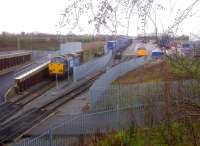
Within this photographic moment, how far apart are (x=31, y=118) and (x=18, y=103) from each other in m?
4.47

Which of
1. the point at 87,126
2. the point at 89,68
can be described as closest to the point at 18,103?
the point at 87,126

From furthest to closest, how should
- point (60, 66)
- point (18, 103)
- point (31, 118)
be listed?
point (60, 66)
point (18, 103)
point (31, 118)

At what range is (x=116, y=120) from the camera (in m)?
16.6

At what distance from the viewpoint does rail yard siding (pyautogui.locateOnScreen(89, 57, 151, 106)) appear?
23219 millimetres

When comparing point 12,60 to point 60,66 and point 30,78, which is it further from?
point 30,78

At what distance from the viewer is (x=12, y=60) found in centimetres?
4419

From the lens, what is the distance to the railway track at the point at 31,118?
20.3 meters

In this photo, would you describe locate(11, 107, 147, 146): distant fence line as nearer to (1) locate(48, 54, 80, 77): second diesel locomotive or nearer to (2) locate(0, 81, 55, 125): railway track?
(2) locate(0, 81, 55, 125): railway track

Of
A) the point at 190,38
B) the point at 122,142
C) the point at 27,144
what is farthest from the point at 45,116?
the point at 190,38

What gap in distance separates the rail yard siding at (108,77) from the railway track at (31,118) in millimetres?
2703

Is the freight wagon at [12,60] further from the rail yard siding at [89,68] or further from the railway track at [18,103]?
the rail yard siding at [89,68]

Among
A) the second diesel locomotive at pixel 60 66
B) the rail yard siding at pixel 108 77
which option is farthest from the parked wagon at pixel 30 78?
the rail yard siding at pixel 108 77

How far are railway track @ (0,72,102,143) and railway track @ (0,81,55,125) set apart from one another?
38.6 inches

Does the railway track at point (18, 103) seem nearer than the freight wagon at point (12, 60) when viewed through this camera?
Yes
